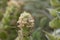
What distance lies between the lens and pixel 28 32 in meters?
0.44

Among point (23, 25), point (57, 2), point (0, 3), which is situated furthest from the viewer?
point (0, 3)

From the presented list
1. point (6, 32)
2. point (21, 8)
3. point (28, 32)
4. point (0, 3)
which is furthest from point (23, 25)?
point (0, 3)

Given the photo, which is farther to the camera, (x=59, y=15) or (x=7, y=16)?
(x=7, y=16)

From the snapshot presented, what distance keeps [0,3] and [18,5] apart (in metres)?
0.14

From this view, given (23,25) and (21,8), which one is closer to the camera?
(23,25)

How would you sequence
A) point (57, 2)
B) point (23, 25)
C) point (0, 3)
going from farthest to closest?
point (0, 3) < point (57, 2) < point (23, 25)

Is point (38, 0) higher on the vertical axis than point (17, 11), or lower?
higher

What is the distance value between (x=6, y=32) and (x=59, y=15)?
193mm

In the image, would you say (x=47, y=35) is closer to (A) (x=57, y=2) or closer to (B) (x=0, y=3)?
(A) (x=57, y=2)

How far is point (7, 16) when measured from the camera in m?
0.59

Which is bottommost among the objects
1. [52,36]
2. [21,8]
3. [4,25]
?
[52,36]

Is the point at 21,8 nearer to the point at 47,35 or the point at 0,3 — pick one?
the point at 0,3

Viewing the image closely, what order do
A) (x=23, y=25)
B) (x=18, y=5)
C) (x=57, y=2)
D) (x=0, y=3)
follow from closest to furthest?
(x=23, y=25)
(x=57, y=2)
(x=18, y=5)
(x=0, y=3)

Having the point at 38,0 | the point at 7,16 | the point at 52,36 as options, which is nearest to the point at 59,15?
the point at 52,36
